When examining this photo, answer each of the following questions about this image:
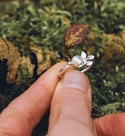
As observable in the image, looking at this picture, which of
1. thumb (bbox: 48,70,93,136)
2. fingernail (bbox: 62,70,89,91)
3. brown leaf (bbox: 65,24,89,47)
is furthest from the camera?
brown leaf (bbox: 65,24,89,47)

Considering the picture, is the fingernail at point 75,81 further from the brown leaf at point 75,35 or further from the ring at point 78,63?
the brown leaf at point 75,35

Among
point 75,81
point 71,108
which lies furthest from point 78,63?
point 71,108

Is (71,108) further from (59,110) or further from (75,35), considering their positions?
(75,35)

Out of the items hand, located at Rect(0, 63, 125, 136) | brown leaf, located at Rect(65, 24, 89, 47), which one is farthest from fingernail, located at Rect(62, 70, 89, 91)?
brown leaf, located at Rect(65, 24, 89, 47)

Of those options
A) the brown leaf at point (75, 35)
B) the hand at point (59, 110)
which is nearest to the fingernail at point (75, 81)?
the hand at point (59, 110)

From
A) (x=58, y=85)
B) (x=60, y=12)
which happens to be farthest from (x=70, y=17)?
(x=58, y=85)

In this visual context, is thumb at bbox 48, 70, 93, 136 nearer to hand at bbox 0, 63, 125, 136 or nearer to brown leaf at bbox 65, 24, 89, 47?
hand at bbox 0, 63, 125, 136
